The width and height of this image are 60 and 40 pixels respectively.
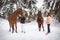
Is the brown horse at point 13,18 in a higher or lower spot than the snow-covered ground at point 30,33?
higher

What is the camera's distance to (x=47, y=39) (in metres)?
1.61

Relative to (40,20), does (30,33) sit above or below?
below

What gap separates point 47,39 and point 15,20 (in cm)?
41

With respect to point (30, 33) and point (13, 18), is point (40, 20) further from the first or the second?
point (13, 18)

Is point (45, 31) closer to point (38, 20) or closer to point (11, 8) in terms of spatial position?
point (38, 20)

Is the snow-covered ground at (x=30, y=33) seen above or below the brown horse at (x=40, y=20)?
below

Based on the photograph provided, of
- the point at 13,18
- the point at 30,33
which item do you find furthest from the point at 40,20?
the point at 13,18

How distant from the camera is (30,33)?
1.60m

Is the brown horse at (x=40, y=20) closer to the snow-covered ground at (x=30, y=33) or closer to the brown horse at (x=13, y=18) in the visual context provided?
the snow-covered ground at (x=30, y=33)

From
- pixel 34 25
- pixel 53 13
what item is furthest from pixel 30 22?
pixel 53 13

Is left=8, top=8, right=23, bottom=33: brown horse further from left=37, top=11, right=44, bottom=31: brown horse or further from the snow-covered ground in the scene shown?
left=37, top=11, right=44, bottom=31: brown horse

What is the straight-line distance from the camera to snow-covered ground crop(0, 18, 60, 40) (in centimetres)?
159

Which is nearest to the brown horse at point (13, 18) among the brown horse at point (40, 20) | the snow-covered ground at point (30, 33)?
the snow-covered ground at point (30, 33)

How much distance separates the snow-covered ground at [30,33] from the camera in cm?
159
